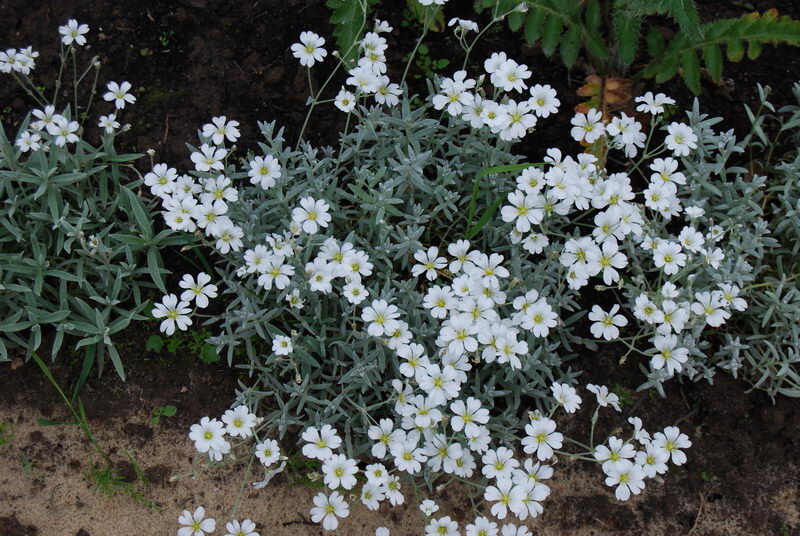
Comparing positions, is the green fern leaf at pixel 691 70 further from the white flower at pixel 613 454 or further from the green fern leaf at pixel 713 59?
the white flower at pixel 613 454

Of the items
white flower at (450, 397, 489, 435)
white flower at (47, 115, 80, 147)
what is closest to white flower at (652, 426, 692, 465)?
white flower at (450, 397, 489, 435)

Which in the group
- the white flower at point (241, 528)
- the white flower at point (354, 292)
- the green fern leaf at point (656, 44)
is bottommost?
the white flower at point (241, 528)

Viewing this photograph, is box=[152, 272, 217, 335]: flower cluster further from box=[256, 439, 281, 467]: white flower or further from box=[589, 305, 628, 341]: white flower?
box=[589, 305, 628, 341]: white flower

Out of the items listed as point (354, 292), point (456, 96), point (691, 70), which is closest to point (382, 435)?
point (354, 292)

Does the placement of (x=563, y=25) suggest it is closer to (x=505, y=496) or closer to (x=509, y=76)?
(x=509, y=76)

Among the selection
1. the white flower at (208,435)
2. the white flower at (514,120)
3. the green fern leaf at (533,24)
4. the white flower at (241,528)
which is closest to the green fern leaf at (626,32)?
the green fern leaf at (533,24)

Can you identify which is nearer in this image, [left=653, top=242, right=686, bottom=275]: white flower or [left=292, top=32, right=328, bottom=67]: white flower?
[left=653, top=242, right=686, bottom=275]: white flower
